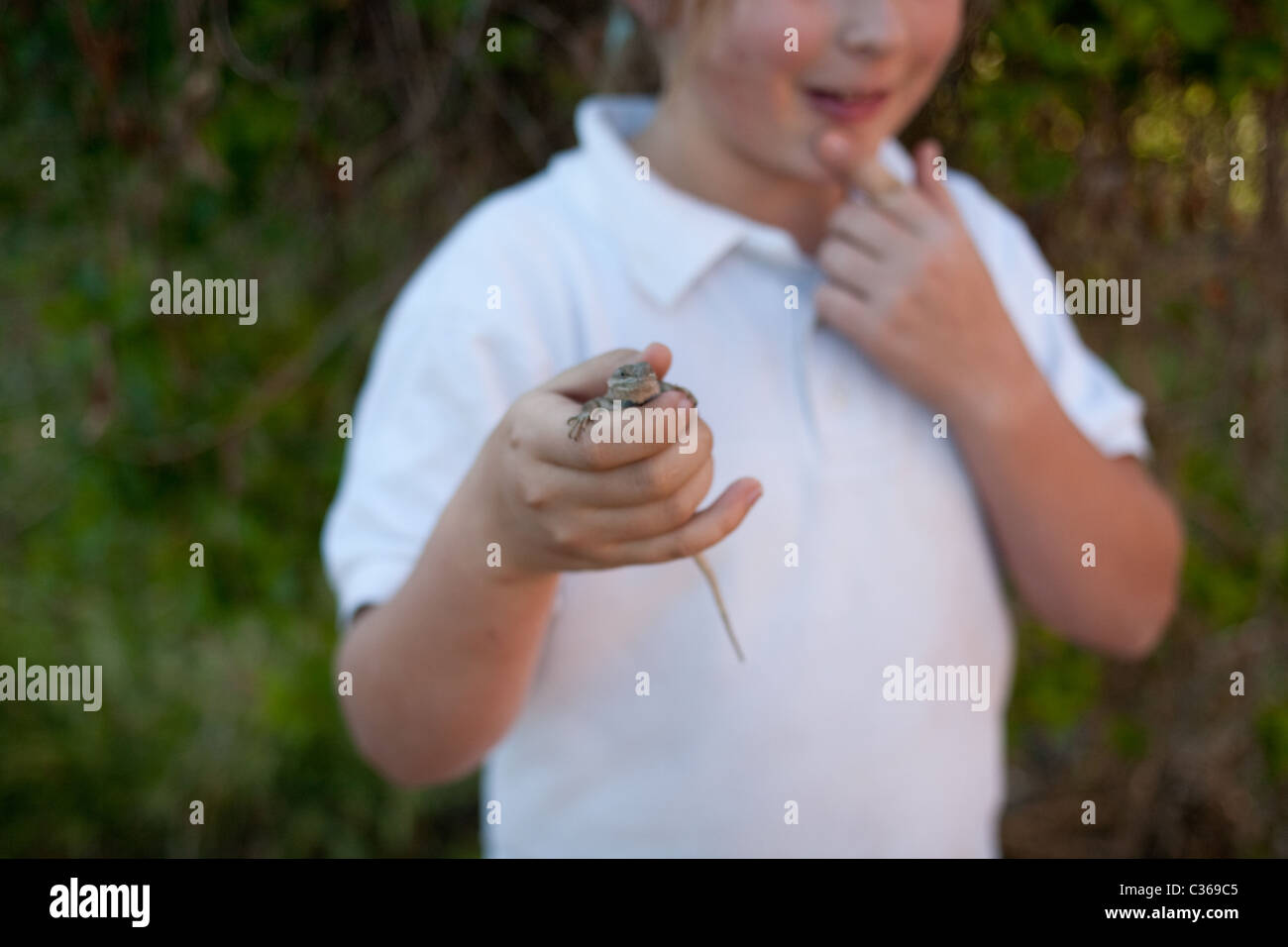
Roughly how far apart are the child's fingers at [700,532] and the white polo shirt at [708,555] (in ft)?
1.05

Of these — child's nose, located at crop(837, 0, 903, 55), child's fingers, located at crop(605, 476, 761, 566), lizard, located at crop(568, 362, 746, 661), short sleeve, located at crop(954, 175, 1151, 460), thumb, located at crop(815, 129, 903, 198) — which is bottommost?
child's fingers, located at crop(605, 476, 761, 566)

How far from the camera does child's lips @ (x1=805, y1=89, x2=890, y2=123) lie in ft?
3.64

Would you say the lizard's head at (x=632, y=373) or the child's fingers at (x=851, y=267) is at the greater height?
the child's fingers at (x=851, y=267)

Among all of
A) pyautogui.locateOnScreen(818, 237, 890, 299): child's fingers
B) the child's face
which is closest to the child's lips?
the child's face

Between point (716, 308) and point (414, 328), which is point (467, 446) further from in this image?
point (716, 308)

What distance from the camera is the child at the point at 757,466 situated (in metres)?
1.08

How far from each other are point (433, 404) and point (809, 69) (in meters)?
0.48

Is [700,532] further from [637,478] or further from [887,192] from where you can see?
[887,192]

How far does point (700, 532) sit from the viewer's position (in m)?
0.76

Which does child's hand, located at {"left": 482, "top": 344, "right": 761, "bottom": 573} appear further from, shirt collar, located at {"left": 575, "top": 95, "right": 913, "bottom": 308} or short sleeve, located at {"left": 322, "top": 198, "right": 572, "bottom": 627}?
shirt collar, located at {"left": 575, "top": 95, "right": 913, "bottom": 308}

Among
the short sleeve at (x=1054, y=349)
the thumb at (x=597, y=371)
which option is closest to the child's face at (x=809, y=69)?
the short sleeve at (x=1054, y=349)

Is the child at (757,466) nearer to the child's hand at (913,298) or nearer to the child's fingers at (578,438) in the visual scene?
the child's hand at (913,298)

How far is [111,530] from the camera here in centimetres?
187

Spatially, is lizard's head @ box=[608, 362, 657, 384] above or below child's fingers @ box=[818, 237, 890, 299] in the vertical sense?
below
